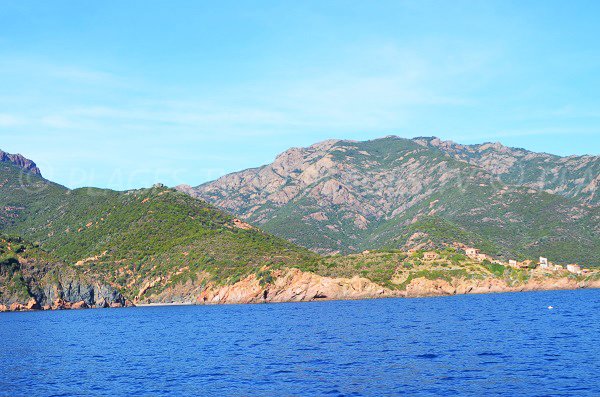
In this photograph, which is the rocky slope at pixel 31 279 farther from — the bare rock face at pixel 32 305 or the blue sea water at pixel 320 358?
the blue sea water at pixel 320 358

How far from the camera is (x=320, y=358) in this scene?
65.4 meters

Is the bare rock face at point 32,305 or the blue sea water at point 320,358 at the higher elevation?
the blue sea water at point 320,358

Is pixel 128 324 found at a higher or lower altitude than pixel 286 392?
lower

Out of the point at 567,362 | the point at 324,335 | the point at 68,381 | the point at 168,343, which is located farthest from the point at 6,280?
the point at 567,362

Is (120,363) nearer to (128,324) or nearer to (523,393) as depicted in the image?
(523,393)

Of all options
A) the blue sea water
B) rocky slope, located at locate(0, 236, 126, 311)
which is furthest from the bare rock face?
the blue sea water

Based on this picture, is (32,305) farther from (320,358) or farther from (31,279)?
(320,358)

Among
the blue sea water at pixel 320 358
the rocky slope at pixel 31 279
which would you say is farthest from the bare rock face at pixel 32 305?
the blue sea water at pixel 320 358

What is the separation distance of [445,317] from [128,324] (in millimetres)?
66347

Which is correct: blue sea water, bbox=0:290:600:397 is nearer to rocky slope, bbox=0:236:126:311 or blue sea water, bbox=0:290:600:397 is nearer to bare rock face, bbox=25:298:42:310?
rocky slope, bbox=0:236:126:311

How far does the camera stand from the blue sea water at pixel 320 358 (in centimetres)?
4950

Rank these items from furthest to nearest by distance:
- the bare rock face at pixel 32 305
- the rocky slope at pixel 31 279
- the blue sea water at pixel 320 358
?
the bare rock face at pixel 32 305 < the rocky slope at pixel 31 279 < the blue sea water at pixel 320 358

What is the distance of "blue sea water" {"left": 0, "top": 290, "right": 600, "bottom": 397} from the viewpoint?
162ft

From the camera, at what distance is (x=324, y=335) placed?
8938 centimetres
